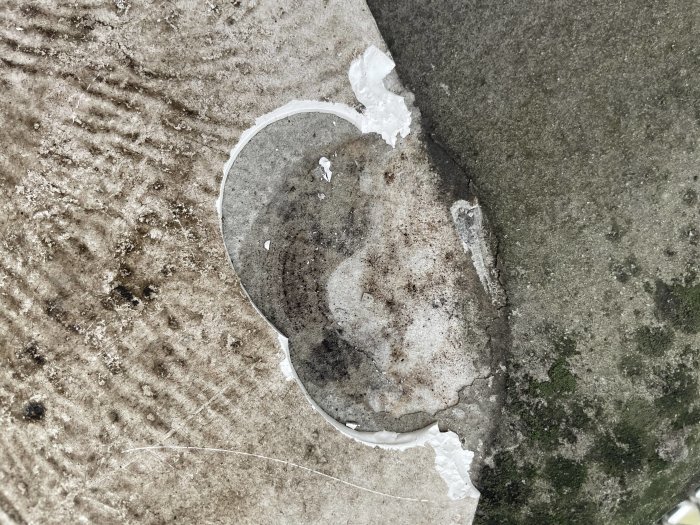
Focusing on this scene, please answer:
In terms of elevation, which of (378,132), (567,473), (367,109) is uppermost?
(367,109)

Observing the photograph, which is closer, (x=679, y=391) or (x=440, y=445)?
(x=679, y=391)

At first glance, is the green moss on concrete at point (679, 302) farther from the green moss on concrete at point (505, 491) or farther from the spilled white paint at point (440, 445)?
the spilled white paint at point (440, 445)

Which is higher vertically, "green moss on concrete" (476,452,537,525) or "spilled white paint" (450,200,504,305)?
"spilled white paint" (450,200,504,305)

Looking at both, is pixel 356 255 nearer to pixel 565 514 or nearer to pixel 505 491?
pixel 505 491

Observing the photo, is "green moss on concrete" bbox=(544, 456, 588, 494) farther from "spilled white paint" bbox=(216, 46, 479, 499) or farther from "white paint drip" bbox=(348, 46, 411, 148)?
"white paint drip" bbox=(348, 46, 411, 148)

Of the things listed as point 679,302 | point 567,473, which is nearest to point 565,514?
point 567,473

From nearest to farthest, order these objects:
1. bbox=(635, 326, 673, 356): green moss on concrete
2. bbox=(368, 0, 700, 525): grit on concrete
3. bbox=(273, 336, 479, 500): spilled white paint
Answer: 1. bbox=(368, 0, 700, 525): grit on concrete
2. bbox=(635, 326, 673, 356): green moss on concrete
3. bbox=(273, 336, 479, 500): spilled white paint

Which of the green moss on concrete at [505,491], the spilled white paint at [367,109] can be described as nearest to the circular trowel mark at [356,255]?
the spilled white paint at [367,109]

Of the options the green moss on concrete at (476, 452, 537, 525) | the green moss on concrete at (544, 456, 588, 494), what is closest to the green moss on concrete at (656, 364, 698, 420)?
the green moss on concrete at (544, 456, 588, 494)
